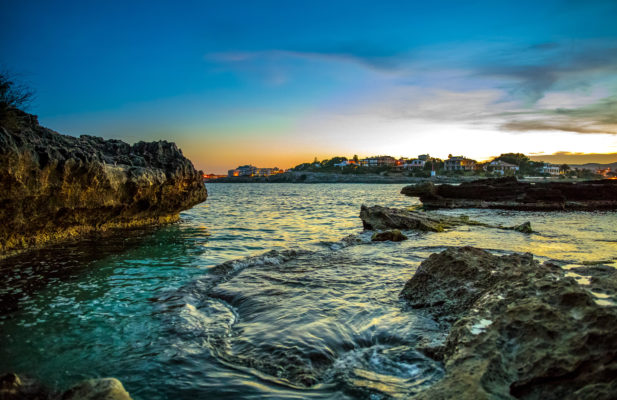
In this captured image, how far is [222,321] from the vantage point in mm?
5516

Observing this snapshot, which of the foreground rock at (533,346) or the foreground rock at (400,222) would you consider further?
the foreground rock at (400,222)

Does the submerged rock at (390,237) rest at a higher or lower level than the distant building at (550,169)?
lower

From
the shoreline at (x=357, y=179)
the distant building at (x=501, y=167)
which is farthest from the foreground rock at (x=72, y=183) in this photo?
the distant building at (x=501, y=167)

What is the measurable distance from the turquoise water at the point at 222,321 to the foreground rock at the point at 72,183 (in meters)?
1.05

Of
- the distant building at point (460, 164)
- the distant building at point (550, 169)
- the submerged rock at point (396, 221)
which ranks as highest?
the distant building at point (460, 164)

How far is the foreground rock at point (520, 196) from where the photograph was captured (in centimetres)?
2697

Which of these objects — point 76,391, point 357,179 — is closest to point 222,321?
point 76,391

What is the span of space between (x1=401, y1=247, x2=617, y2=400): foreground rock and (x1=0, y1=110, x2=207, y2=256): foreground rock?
9561 mm

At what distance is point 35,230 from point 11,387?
9131 mm

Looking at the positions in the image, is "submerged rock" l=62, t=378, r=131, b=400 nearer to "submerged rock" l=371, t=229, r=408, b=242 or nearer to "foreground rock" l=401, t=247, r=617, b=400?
"foreground rock" l=401, t=247, r=617, b=400

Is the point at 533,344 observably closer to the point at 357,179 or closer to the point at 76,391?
the point at 76,391

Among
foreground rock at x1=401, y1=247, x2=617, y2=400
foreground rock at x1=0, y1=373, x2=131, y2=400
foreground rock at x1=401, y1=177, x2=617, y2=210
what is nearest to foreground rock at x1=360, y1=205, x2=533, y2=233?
foreground rock at x1=401, y1=247, x2=617, y2=400

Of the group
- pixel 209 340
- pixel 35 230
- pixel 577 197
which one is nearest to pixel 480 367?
pixel 209 340

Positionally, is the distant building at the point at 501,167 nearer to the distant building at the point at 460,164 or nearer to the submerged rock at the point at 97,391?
the distant building at the point at 460,164
